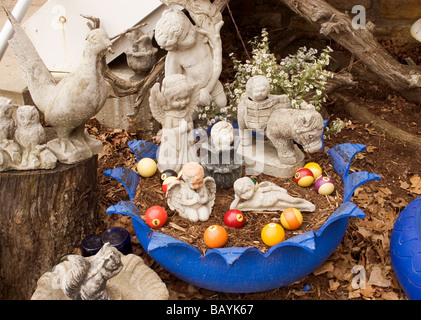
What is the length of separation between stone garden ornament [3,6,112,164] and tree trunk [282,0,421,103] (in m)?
1.98

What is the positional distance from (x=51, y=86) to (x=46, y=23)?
2015mm

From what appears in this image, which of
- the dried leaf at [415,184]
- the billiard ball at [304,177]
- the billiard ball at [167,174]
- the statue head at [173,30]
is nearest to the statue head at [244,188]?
the billiard ball at [304,177]

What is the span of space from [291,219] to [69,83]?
156 cm

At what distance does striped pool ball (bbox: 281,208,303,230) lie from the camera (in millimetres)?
2588

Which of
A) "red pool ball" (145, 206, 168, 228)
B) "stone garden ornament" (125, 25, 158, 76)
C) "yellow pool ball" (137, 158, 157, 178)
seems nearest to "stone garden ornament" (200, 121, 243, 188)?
"yellow pool ball" (137, 158, 157, 178)

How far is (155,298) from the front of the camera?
7.20 ft

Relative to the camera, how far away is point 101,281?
6.61 ft

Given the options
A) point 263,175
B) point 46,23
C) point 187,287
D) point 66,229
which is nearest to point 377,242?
point 263,175

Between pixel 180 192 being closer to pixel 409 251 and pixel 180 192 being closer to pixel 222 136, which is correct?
pixel 222 136

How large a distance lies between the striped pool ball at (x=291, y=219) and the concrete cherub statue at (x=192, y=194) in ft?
1.57

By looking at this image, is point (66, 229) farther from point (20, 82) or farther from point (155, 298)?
point (20, 82)

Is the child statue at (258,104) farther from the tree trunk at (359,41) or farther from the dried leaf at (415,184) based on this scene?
the dried leaf at (415,184)

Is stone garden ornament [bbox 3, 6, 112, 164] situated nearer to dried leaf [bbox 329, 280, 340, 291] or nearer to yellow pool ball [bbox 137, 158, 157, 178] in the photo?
yellow pool ball [bbox 137, 158, 157, 178]

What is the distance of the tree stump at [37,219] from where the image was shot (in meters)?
2.75
